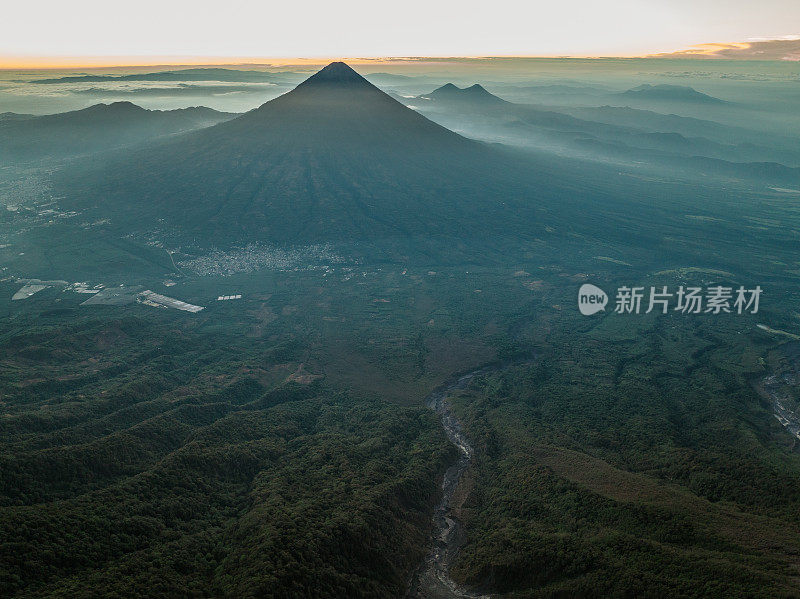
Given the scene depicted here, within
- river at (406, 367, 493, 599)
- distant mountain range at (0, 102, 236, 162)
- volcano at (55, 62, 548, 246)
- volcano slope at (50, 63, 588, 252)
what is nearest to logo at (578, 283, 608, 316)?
volcano slope at (50, 63, 588, 252)

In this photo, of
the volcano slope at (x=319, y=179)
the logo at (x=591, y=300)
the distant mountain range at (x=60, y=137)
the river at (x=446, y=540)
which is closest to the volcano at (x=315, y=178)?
the volcano slope at (x=319, y=179)

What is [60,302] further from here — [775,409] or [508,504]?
[775,409]

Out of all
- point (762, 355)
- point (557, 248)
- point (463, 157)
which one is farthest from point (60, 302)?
point (463, 157)

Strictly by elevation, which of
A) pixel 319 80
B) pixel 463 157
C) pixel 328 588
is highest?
pixel 319 80

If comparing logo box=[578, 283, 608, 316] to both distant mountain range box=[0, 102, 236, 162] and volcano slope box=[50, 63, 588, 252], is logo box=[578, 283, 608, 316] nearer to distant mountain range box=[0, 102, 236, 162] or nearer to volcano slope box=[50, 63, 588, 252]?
volcano slope box=[50, 63, 588, 252]

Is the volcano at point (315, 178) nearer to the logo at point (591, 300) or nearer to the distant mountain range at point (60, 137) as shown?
the logo at point (591, 300)

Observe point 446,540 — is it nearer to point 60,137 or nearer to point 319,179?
point 319,179
